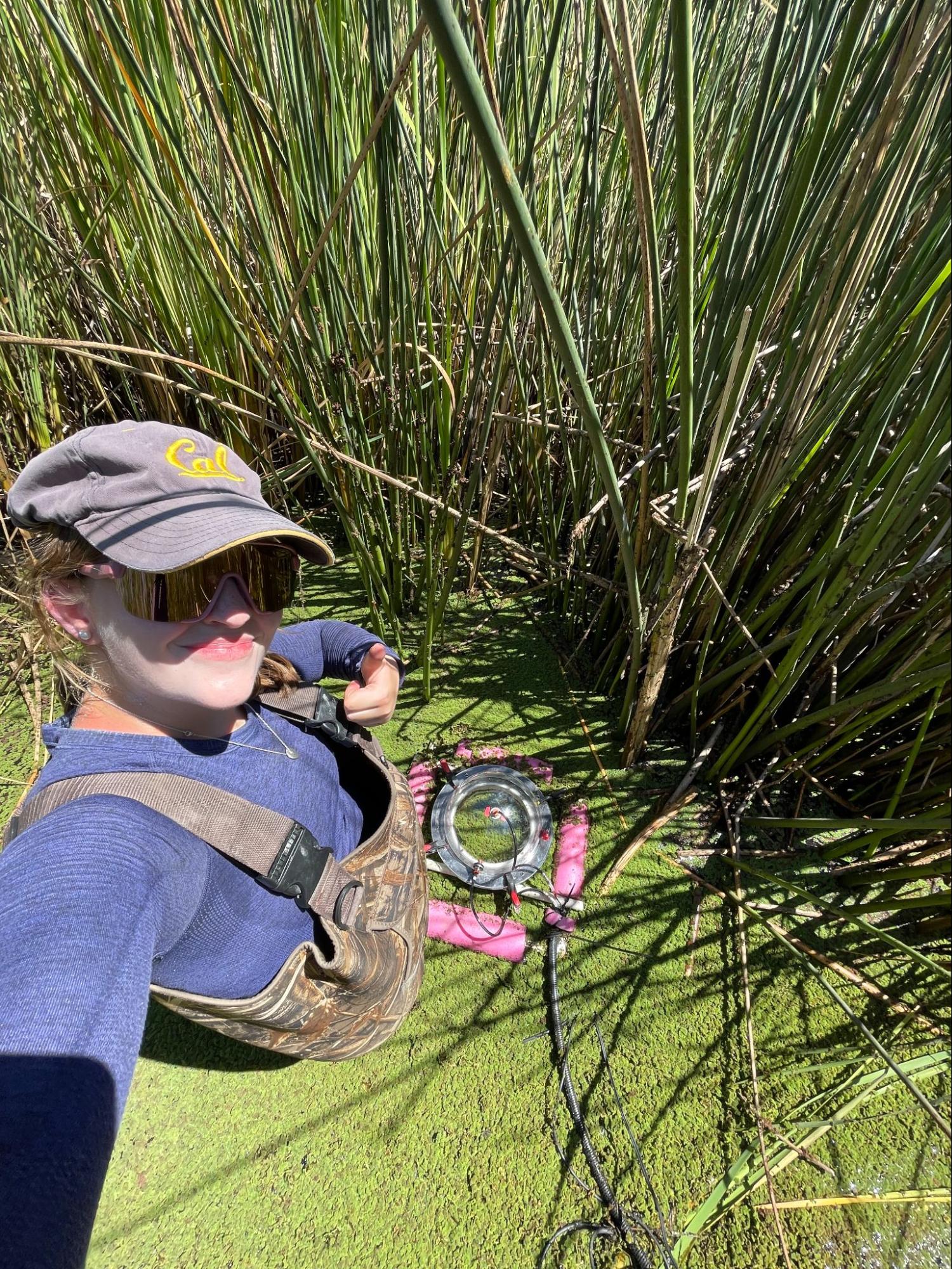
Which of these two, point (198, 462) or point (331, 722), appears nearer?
point (198, 462)

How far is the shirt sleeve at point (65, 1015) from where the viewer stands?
0.35m

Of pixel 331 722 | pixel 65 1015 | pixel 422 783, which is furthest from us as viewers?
pixel 422 783

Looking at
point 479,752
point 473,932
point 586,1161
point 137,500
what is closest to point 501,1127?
point 586,1161

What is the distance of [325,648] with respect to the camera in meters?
0.90

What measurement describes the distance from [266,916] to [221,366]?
1.15 metres

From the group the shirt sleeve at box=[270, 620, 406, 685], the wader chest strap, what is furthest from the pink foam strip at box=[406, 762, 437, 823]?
the wader chest strap

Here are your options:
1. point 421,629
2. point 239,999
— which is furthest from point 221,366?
point 239,999

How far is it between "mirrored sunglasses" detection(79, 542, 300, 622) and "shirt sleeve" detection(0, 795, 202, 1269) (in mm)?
196

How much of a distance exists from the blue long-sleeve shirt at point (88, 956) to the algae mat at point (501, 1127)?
345 mm

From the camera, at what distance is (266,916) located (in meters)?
0.60

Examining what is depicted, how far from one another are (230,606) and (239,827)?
23cm

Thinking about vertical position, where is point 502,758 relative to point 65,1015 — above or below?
below

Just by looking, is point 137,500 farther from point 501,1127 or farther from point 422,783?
point 501,1127

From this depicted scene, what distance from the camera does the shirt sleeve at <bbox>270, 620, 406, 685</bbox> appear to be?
0.87 metres
